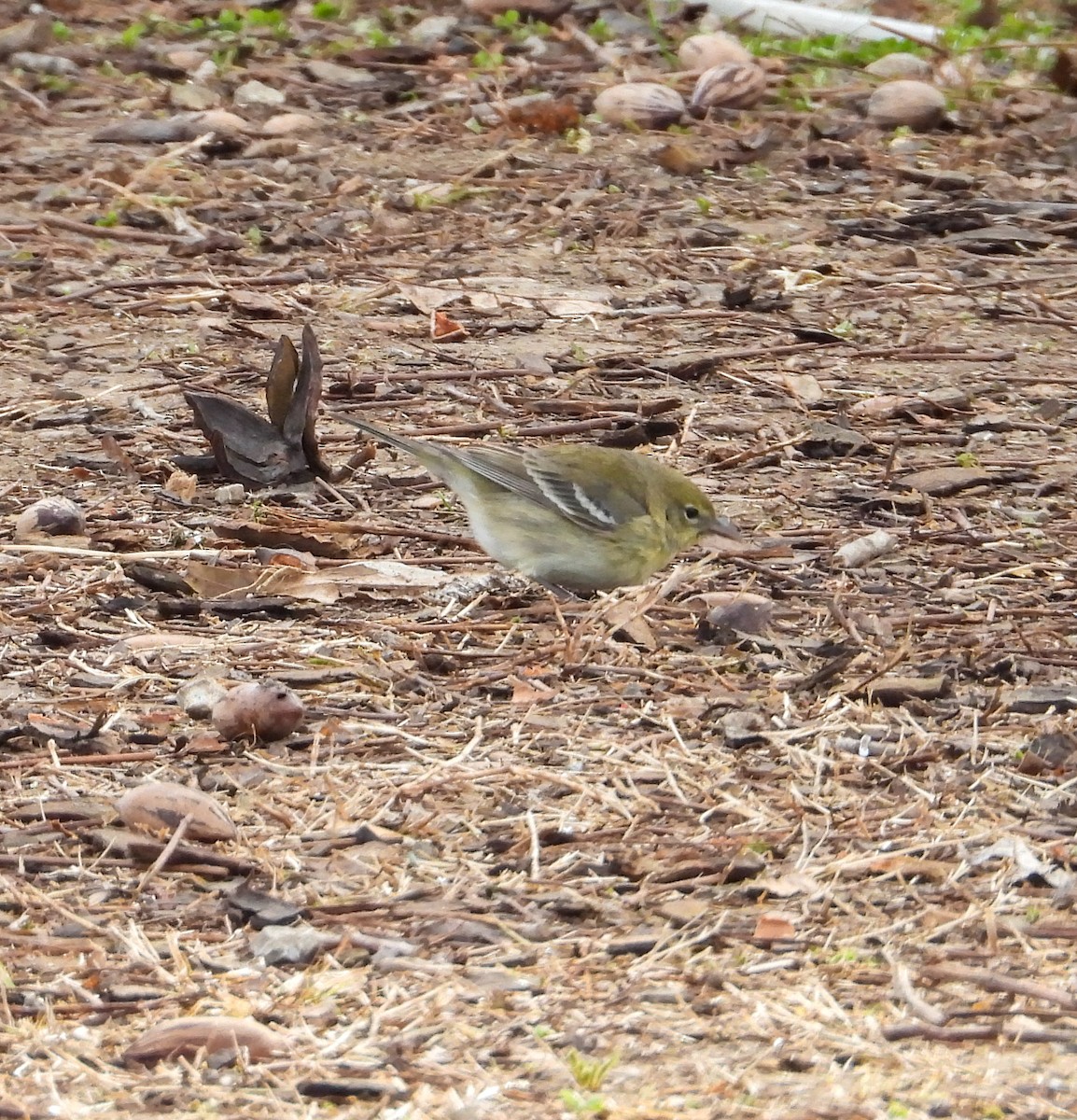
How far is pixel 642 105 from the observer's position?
10664 mm

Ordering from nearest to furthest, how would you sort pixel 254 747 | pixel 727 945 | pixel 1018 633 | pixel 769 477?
pixel 727 945, pixel 254 747, pixel 1018 633, pixel 769 477

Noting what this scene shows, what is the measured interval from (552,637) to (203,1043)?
2340 millimetres

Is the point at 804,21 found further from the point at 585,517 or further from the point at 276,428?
the point at 585,517

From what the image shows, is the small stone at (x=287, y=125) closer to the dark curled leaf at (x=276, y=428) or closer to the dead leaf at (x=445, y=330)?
the dead leaf at (x=445, y=330)

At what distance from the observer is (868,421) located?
7137mm

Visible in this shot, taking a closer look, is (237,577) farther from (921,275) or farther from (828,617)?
(921,275)

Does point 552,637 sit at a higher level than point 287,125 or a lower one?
higher

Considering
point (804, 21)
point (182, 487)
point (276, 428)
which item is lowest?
point (804, 21)

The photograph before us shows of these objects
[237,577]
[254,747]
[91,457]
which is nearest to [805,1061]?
[254,747]

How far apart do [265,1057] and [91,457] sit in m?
3.86

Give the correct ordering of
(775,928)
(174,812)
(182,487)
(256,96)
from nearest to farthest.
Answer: (775,928)
(174,812)
(182,487)
(256,96)

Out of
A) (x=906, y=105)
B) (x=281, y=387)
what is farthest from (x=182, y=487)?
(x=906, y=105)

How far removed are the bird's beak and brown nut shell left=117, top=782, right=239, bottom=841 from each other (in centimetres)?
223

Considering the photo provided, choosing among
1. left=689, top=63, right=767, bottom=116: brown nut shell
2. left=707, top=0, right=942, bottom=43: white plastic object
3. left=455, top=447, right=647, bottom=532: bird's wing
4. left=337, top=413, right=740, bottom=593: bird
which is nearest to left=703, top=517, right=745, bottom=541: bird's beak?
left=337, top=413, right=740, bottom=593: bird
